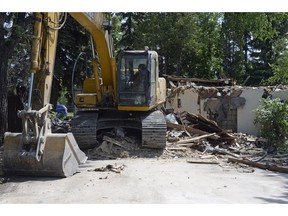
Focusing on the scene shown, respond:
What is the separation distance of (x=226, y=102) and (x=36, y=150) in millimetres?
13629

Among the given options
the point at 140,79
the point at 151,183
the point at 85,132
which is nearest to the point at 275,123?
the point at 140,79

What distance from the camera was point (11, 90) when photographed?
690 inches

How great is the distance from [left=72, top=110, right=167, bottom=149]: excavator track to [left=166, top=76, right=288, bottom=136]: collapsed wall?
7.50 metres

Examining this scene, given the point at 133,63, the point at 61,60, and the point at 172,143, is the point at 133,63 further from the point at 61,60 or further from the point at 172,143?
the point at 61,60

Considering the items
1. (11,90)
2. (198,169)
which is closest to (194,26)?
(11,90)

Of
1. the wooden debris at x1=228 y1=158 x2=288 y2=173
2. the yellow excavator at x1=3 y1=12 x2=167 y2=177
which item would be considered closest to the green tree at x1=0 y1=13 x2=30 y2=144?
the yellow excavator at x1=3 y1=12 x2=167 y2=177

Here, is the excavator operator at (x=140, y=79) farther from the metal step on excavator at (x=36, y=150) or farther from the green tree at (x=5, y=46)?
the metal step on excavator at (x=36, y=150)

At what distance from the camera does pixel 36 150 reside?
25.4ft

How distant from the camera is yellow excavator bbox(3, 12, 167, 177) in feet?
26.7

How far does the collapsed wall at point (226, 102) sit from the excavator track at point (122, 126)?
7.50 meters

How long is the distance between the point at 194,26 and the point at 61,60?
1363 centimetres

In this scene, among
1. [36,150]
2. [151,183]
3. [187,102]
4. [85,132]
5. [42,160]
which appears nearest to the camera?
[36,150]

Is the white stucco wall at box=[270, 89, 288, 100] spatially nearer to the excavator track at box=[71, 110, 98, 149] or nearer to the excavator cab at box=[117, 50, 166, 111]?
the excavator cab at box=[117, 50, 166, 111]

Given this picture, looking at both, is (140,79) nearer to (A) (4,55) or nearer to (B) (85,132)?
(B) (85,132)
